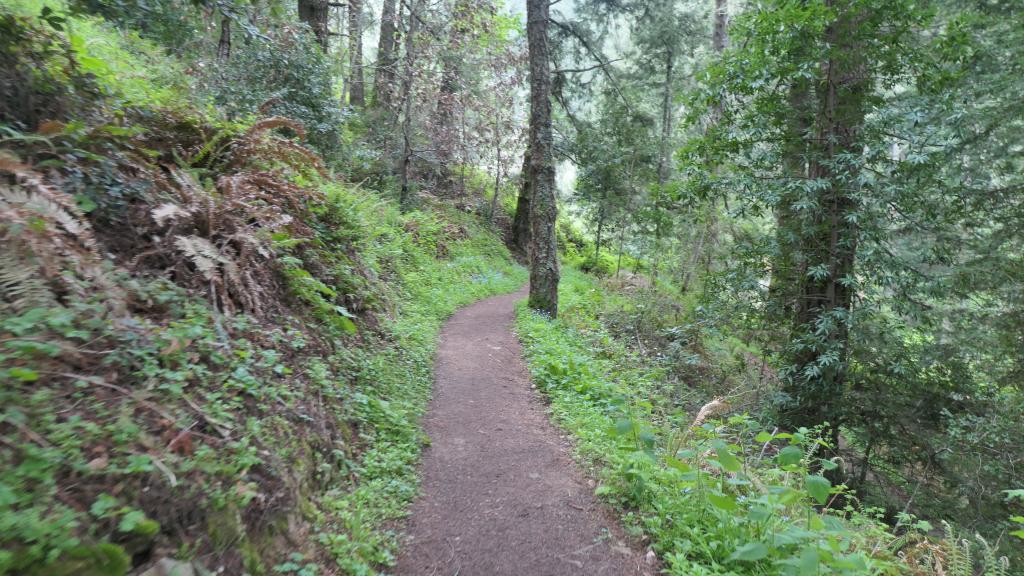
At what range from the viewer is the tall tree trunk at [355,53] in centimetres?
1354

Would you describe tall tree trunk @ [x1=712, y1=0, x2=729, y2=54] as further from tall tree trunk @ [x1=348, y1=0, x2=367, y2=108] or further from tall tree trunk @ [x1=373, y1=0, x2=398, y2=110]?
tall tree trunk @ [x1=348, y1=0, x2=367, y2=108]

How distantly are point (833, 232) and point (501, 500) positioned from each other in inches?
227

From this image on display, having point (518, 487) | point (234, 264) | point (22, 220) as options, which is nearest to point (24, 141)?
point (22, 220)

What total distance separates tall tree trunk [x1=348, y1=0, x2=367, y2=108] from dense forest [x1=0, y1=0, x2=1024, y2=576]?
1297mm

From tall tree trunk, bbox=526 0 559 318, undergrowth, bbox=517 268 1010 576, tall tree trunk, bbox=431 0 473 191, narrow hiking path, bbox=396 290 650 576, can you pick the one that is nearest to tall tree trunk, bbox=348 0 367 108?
tall tree trunk, bbox=431 0 473 191

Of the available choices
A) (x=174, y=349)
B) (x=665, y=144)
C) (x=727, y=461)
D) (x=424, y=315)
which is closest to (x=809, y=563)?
(x=727, y=461)

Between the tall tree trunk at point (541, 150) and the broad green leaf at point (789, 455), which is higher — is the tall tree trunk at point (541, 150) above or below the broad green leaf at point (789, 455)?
above

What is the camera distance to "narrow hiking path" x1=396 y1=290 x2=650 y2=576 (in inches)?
134

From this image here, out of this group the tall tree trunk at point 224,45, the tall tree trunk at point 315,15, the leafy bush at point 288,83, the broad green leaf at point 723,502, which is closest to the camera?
the broad green leaf at point 723,502

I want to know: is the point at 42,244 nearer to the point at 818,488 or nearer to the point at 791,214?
the point at 818,488

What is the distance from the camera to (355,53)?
634 inches

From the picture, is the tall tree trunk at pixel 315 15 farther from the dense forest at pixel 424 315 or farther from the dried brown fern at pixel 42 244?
the dried brown fern at pixel 42 244

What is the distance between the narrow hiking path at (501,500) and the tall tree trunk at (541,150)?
4.40 meters

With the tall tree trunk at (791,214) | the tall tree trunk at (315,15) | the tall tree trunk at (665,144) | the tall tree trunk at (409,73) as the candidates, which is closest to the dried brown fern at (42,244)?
the tall tree trunk at (791,214)
